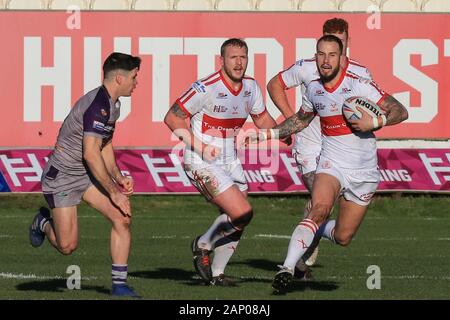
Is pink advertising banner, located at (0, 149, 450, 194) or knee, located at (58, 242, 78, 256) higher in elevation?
pink advertising banner, located at (0, 149, 450, 194)

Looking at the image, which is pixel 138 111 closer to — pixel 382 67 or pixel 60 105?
pixel 60 105

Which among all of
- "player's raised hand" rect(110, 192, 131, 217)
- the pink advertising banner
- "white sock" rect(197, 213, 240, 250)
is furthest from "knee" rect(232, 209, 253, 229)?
the pink advertising banner

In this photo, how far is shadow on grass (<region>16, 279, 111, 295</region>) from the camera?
42.0 ft

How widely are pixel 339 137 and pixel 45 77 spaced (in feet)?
38.7

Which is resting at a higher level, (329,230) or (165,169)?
(165,169)

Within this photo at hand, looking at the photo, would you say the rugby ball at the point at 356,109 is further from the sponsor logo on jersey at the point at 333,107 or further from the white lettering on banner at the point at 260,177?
the white lettering on banner at the point at 260,177

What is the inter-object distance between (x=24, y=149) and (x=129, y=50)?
267 cm

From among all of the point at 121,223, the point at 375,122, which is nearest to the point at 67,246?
the point at 121,223

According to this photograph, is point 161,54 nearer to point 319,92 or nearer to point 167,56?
point 167,56

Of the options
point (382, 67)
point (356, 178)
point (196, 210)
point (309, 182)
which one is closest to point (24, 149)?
point (196, 210)

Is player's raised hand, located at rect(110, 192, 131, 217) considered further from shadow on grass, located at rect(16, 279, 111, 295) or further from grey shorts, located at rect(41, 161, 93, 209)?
shadow on grass, located at rect(16, 279, 111, 295)

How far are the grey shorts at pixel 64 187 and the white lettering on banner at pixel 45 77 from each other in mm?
11372

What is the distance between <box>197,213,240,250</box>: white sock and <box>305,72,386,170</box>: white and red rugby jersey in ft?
4.19

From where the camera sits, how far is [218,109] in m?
13.8
